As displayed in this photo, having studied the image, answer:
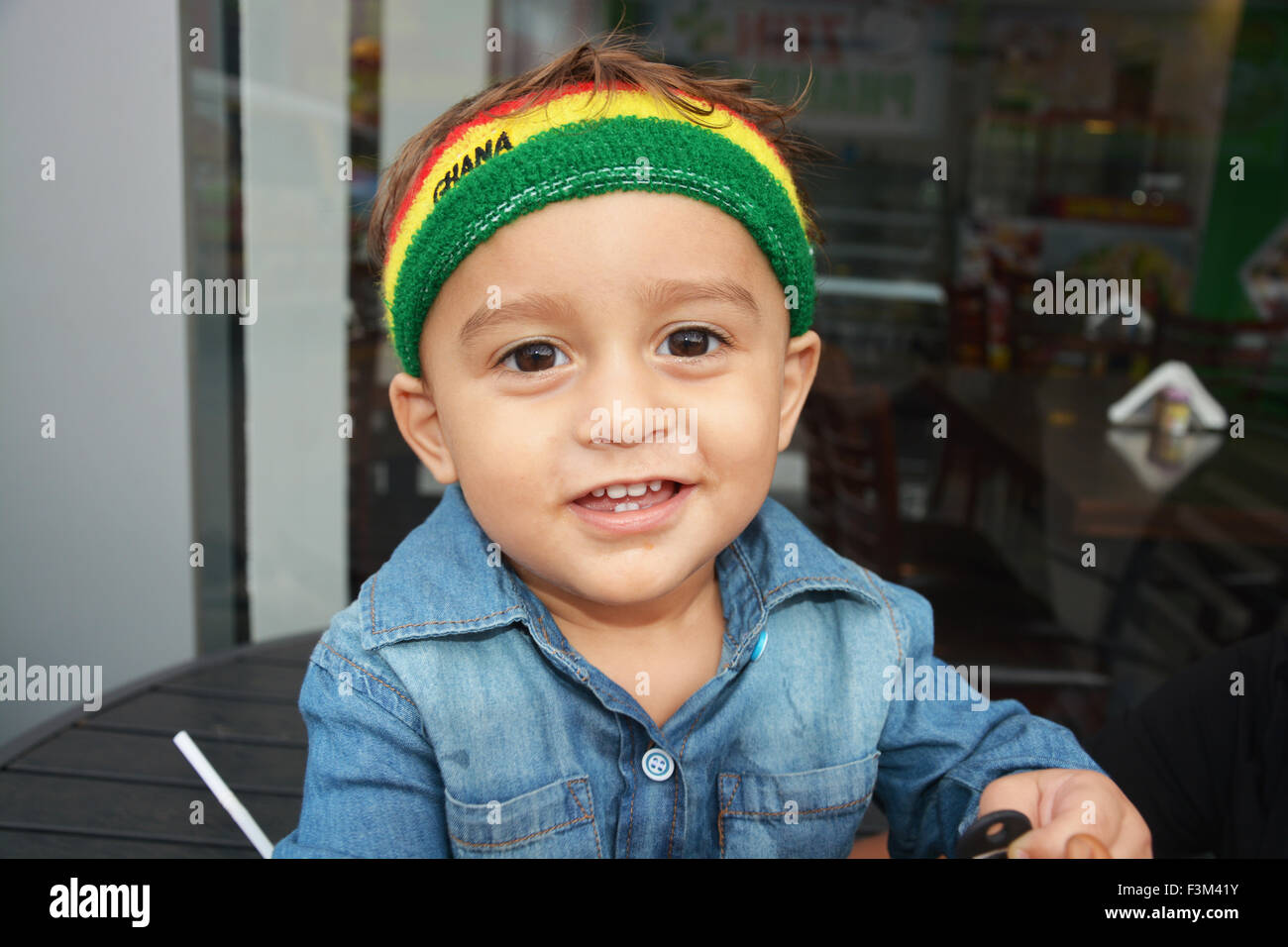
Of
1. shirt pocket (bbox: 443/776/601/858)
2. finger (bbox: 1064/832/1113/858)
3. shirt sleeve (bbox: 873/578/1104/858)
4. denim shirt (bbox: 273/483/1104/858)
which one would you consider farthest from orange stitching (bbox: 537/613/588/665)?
finger (bbox: 1064/832/1113/858)

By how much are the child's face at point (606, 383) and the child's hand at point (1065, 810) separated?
12.9 inches

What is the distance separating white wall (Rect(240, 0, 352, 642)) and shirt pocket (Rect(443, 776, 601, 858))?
1890 mm

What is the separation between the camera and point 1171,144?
607 centimetres

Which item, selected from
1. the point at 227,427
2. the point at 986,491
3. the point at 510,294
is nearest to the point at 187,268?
the point at 227,427

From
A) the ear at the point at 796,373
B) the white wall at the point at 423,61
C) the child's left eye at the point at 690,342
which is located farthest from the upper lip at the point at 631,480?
the white wall at the point at 423,61

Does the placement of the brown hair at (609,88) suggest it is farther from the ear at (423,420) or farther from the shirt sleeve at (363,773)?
the shirt sleeve at (363,773)

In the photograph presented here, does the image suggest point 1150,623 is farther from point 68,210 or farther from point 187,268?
point 68,210

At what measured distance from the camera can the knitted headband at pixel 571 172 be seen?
79cm

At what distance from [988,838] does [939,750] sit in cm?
26

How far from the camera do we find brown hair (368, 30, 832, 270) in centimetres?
86

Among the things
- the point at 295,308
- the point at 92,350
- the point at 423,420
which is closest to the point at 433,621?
the point at 423,420

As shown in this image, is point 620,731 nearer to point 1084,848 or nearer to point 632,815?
point 632,815

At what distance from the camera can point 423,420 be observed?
97 centimetres

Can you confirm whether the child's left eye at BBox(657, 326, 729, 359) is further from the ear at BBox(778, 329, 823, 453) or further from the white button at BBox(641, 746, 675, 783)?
the white button at BBox(641, 746, 675, 783)
